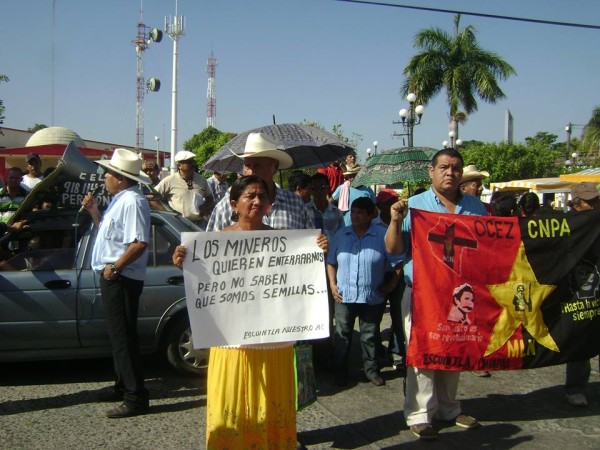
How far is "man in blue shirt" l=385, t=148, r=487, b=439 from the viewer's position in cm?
424

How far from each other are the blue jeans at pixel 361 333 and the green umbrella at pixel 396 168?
8.72 ft

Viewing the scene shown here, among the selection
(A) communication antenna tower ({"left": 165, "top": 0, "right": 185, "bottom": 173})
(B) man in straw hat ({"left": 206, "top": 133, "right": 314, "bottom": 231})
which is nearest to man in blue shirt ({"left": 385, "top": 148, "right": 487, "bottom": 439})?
(B) man in straw hat ({"left": 206, "top": 133, "right": 314, "bottom": 231})

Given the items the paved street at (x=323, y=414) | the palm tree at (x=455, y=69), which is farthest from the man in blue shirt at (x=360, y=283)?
the palm tree at (x=455, y=69)

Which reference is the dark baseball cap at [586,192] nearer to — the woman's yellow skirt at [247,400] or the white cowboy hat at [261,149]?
the white cowboy hat at [261,149]

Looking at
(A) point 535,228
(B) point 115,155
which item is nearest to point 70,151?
(B) point 115,155

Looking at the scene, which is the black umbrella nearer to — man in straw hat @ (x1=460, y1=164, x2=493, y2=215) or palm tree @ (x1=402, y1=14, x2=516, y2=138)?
man in straw hat @ (x1=460, y1=164, x2=493, y2=215)

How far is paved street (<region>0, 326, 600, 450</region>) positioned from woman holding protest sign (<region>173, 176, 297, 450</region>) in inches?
36.4

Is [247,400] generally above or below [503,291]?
below

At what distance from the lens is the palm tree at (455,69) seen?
33281 mm

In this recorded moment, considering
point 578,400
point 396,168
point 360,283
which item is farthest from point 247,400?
point 396,168

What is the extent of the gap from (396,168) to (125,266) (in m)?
4.45

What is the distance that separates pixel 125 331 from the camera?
15.2ft

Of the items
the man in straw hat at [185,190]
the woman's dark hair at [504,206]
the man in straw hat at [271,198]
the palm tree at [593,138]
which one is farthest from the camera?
the palm tree at [593,138]

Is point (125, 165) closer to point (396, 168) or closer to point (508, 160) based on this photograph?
point (396, 168)
